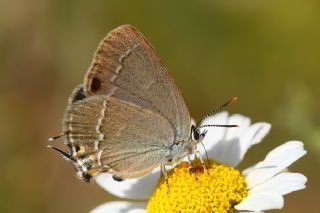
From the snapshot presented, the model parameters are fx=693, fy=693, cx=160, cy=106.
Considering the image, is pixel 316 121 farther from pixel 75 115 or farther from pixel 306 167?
pixel 75 115

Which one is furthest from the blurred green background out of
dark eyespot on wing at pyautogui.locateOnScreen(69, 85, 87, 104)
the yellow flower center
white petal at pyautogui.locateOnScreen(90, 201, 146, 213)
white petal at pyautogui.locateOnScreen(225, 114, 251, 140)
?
dark eyespot on wing at pyautogui.locateOnScreen(69, 85, 87, 104)

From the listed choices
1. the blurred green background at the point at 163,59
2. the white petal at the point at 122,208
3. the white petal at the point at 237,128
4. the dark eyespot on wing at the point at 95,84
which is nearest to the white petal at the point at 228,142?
the white petal at the point at 237,128

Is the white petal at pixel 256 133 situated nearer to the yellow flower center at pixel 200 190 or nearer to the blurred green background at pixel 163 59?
the yellow flower center at pixel 200 190

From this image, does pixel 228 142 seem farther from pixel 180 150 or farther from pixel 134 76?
pixel 134 76

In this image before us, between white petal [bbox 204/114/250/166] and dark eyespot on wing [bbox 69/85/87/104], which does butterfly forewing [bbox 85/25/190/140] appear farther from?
white petal [bbox 204/114/250/166]

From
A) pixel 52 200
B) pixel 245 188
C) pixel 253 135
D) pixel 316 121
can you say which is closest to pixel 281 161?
pixel 245 188

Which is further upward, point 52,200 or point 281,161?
point 281,161

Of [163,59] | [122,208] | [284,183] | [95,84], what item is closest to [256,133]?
[284,183]
